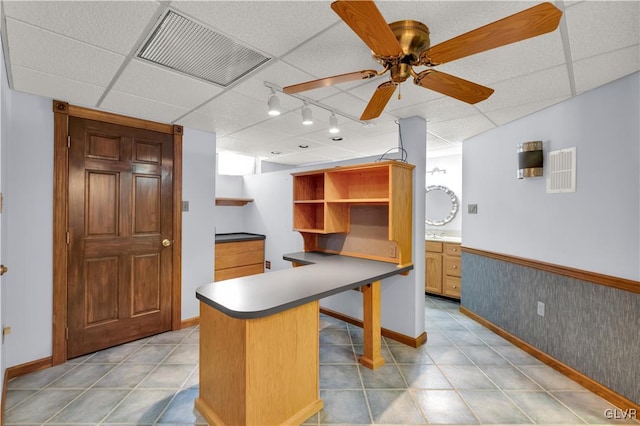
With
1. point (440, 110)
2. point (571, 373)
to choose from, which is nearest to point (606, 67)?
point (440, 110)

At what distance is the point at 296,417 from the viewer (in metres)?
1.82

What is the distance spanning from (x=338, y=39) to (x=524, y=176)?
2.33 m

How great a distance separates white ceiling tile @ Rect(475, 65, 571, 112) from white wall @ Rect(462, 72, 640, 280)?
31 cm

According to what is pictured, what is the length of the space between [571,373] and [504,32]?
2.73 metres

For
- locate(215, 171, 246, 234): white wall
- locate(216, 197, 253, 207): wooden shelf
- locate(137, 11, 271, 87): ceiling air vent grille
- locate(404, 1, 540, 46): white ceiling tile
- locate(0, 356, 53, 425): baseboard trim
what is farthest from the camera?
locate(215, 171, 246, 234): white wall

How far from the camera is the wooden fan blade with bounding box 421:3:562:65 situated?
1027 mm

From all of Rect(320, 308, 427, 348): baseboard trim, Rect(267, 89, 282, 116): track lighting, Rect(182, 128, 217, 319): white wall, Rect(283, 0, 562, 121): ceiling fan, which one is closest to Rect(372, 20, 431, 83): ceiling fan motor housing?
Rect(283, 0, 562, 121): ceiling fan


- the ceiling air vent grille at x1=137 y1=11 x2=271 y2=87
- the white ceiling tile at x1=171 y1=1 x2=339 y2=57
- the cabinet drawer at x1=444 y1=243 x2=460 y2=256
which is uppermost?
the ceiling air vent grille at x1=137 y1=11 x2=271 y2=87

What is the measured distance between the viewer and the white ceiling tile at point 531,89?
200 cm

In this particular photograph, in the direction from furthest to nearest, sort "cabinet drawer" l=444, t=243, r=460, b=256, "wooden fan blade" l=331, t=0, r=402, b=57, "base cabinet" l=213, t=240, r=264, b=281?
1. "cabinet drawer" l=444, t=243, r=460, b=256
2. "base cabinet" l=213, t=240, r=264, b=281
3. "wooden fan blade" l=331, t=0, r=402, b=57

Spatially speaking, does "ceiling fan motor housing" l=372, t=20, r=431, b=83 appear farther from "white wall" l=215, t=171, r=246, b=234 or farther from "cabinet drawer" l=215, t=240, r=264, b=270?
"white wall" l=215, t=171, r=246, b=234

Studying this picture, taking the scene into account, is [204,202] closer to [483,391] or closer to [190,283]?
[190,283]

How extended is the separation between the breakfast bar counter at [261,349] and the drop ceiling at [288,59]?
4.72 ft

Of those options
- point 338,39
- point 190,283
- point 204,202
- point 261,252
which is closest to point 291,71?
point 338,39
